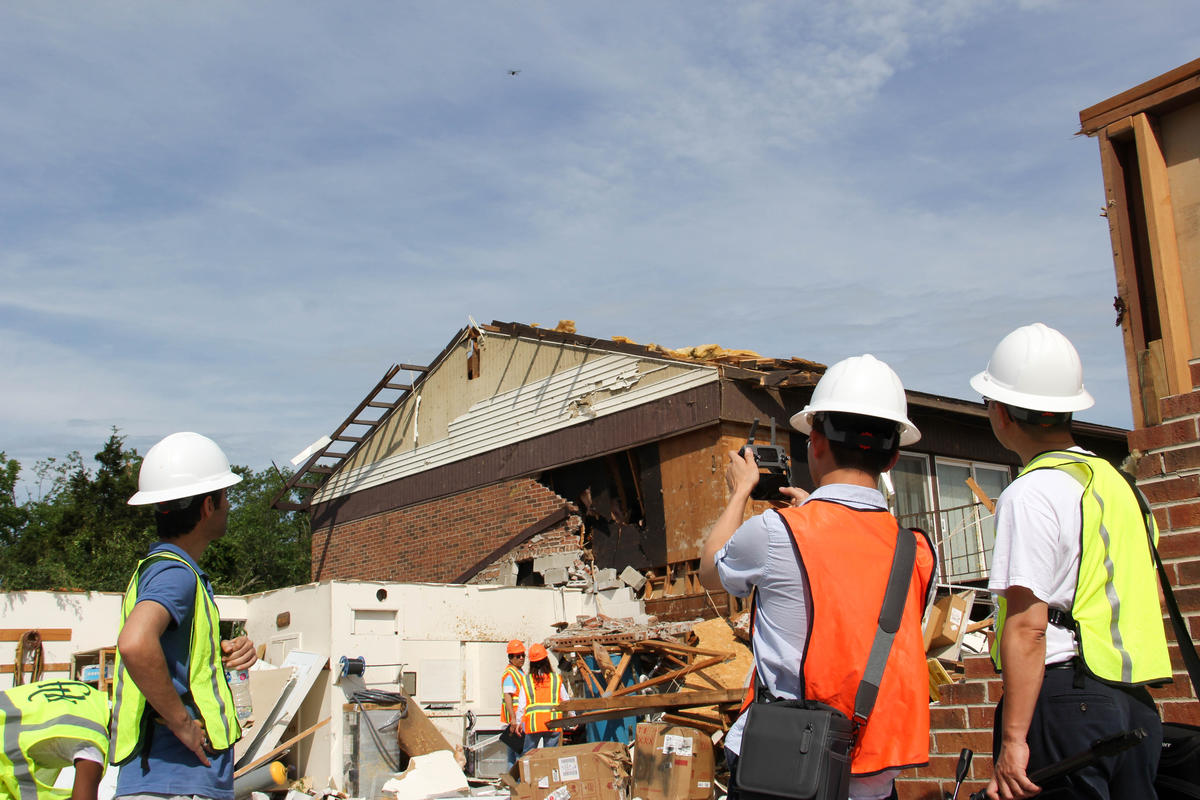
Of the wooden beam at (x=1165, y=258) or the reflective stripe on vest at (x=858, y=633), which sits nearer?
the reflective stripe on vest at (x=858, y=633)

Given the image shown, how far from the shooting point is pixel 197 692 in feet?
10.7

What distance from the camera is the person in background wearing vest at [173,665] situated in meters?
→ 3.12

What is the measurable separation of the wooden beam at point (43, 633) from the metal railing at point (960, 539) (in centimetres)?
1243

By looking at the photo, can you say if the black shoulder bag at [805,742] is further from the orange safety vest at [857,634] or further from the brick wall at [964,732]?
the brick wall at [964,732]

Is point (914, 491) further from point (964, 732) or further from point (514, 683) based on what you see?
point (964, 732)

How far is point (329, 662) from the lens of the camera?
13.5m

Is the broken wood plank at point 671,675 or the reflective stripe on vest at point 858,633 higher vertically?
the reflective stripe on vest at point 858,633

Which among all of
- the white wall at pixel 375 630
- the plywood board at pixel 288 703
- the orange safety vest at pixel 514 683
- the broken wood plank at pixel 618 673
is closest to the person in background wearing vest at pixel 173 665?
the orange safety vest at pixel 514 683

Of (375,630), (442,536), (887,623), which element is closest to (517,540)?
(442,536)

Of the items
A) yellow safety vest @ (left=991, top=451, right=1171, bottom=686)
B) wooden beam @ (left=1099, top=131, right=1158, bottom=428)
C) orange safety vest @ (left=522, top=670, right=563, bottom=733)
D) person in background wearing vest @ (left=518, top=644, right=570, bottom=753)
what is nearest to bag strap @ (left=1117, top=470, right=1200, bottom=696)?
yellow safety vest @ (left=991, top=451, right=1171, bottom=686)

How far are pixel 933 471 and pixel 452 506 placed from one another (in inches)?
349

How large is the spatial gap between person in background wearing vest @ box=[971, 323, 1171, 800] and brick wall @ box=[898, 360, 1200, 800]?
154cm

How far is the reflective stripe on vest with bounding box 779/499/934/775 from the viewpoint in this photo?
283 cm

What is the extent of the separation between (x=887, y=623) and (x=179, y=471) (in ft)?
7.60
